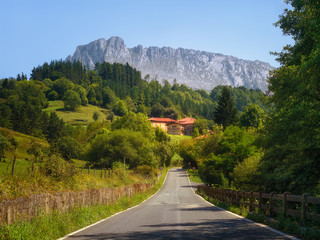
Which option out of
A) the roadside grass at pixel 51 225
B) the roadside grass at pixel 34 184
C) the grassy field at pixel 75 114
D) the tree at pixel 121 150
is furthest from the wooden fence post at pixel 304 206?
the grassy field at pixel 75 114

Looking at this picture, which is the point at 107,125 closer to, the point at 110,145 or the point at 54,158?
the point at 110,145

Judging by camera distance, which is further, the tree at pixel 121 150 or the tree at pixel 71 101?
the tree at pixel 71 101

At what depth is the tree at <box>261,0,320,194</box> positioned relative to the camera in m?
16.1

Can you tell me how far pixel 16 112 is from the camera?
128m

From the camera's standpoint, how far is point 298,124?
17172 millimetres

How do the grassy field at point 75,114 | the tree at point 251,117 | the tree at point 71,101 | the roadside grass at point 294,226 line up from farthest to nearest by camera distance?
1. the tree at point 71,101
2. the grassy field at point 75,114
3. the tree at point 251,117
4. the roadside grass at point 294,226

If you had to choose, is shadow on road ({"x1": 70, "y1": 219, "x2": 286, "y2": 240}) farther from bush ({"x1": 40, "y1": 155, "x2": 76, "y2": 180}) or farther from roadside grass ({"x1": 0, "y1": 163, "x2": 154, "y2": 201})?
bush ({"x1": 40, "y1": 155, "x2": 76, "y2": 180})

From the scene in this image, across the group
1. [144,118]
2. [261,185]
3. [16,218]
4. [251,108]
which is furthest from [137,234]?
[144,118]

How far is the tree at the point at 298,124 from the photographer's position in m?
16.1

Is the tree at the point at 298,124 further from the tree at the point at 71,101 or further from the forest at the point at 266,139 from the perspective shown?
the tree at the point at 71,101

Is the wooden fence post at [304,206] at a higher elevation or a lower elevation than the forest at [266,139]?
lower

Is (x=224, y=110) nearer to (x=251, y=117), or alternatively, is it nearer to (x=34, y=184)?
(x=251, y=117)

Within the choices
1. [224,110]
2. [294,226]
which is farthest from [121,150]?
[294,226]

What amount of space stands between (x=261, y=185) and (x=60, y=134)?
375 feet
